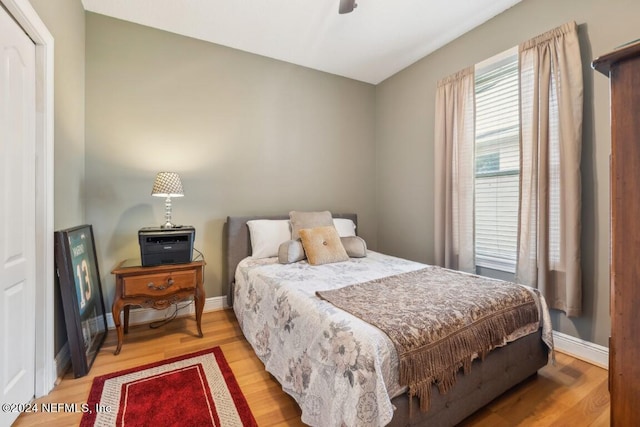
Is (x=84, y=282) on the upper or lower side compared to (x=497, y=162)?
lower

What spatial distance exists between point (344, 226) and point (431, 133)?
144cm

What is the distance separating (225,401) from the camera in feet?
5.27

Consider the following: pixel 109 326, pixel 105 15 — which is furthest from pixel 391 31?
pixel 109 326

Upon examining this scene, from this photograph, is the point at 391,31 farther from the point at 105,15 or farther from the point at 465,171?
the point at 105,15

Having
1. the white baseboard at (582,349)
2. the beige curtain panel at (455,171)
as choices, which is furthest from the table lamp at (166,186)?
the white baseboard at (582,349)

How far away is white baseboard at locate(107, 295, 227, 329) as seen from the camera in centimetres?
261

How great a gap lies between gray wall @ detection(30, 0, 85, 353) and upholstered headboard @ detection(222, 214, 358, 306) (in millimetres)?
1219

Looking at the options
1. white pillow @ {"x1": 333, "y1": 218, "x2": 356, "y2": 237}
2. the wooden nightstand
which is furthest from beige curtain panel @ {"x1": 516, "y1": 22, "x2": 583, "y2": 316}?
the wooden nightstand

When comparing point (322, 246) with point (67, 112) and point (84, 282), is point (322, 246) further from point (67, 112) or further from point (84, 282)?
point (67, 112)

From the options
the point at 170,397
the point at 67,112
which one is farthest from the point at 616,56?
the point at 67,112

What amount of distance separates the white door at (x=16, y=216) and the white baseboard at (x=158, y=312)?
989 mm

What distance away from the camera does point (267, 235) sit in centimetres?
284

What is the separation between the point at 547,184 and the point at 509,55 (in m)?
1.18

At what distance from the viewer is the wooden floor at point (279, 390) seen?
149 centimetres
